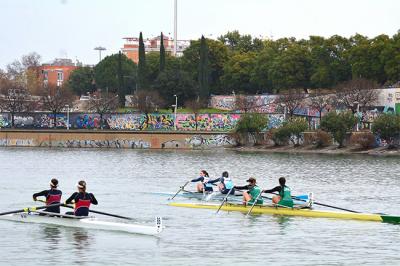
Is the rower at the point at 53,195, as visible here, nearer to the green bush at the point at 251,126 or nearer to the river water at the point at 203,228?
the river water at the point at 203,228

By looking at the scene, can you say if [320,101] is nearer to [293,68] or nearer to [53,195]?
[293,68]

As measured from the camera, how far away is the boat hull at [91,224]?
1294 inches

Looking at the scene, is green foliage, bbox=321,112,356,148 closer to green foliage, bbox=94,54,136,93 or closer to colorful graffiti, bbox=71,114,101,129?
colorful graffiti, bbox=71,114,101,129

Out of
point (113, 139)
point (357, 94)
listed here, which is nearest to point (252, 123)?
point (357, 94)

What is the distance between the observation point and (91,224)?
34031 millimetres

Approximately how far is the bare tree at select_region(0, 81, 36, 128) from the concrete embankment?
35.4 ft

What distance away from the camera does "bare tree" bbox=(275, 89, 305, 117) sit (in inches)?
4466

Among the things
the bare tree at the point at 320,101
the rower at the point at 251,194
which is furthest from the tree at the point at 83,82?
the rower at the point at 251,194

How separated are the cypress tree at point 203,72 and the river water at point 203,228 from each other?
4699 cm

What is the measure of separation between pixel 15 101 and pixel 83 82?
4440cm

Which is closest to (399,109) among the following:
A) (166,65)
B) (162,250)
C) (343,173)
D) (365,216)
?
(343,173)

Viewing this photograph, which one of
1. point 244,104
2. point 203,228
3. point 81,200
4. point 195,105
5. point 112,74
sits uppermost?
point 112,74

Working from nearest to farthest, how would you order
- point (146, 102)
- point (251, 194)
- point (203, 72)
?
point (251, 194)
point (146, 102)
point (203, 72)

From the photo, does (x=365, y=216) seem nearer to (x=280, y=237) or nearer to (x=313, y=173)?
(x=280, y=237)
